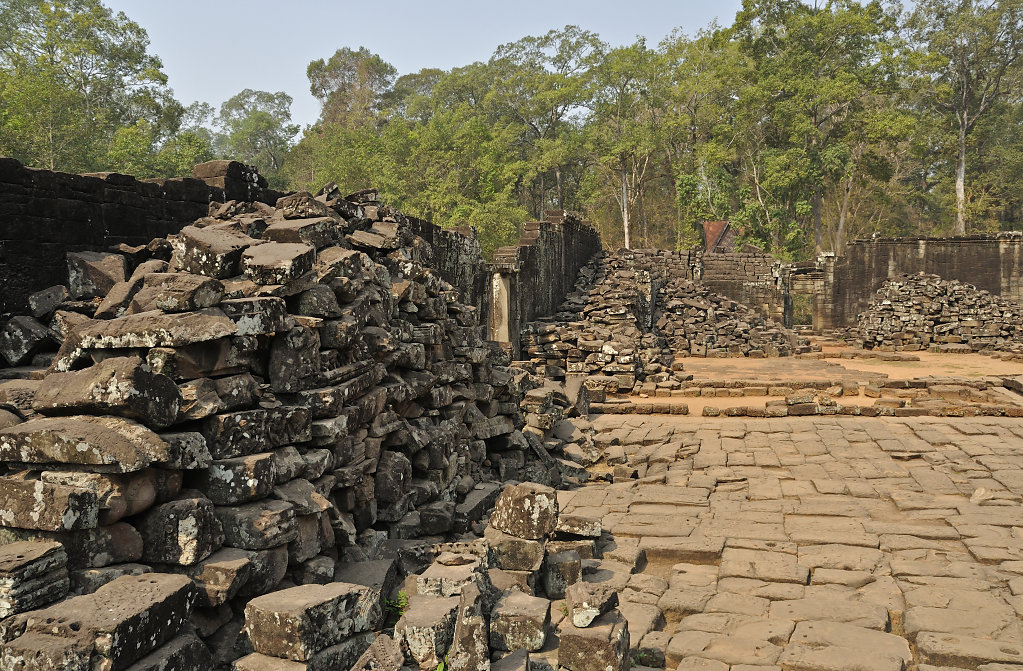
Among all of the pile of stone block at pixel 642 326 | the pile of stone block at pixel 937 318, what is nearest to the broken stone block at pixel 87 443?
the pile of stone block at pixel 642 326

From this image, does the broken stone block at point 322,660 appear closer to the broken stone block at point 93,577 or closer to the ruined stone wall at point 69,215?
the broken stone block at point 93,577

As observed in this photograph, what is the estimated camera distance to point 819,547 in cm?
559

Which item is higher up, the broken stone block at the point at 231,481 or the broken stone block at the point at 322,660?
the broken stone block at the point at 231,481

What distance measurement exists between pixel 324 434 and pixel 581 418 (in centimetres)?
677

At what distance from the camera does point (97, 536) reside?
3.37m

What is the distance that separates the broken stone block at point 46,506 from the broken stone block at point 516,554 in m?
2.25

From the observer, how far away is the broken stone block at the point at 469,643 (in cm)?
322

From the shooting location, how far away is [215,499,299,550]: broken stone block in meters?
3.63

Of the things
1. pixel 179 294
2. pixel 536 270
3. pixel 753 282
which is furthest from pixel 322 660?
pixel 753 282

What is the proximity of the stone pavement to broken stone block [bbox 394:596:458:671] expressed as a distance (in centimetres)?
124

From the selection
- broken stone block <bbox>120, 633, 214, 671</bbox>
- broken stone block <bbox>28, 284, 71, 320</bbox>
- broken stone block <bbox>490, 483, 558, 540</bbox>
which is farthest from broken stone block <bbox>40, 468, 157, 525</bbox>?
broken stone block <bbox>28, 284, 71, 320</bbox>

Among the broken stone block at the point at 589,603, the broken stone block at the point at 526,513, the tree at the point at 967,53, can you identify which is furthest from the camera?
the tree at the point at 967,53

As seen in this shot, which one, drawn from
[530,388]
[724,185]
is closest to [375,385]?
[530,388]

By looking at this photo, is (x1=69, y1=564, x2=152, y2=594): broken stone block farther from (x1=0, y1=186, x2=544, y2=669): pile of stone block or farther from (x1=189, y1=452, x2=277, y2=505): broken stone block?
(x1=189, y1=452, x2=277, y2=505): broken stone block
